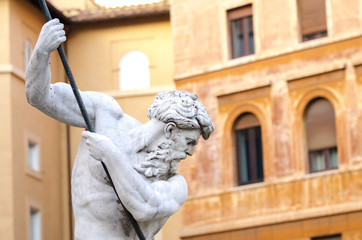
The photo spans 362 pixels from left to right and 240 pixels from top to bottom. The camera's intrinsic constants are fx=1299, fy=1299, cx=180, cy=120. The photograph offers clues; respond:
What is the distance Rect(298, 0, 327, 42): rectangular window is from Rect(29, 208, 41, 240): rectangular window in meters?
9.10

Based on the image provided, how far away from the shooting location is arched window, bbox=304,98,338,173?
32594mm

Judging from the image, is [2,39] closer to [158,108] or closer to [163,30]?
[163,30]

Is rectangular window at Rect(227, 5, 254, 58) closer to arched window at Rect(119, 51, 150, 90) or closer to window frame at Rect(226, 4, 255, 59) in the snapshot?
window frame at Rect(226, 4, 255, 59)

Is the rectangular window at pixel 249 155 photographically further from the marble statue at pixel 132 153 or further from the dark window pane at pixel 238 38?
the marble statue at pixel 132 153

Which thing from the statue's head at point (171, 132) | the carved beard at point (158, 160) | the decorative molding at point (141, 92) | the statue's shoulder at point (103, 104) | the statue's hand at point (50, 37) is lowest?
the carved beard at point (158, 160)

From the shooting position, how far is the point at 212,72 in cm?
3538

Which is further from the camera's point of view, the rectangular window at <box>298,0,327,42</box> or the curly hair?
the rectangular window at <box>298,0,327,42</box>

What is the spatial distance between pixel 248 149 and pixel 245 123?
70cm

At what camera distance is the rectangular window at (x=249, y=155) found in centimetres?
3375

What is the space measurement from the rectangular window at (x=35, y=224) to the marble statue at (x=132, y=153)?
30.6 m

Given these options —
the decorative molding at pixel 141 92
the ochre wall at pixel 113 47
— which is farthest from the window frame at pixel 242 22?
the ochre wall at pixel 113 47

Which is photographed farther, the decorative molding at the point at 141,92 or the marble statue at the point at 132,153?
the decorative molding at the point at 141,92

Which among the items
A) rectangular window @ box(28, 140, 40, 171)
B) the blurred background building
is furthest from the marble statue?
rectangular window @ box(28, 140, 40, 171)

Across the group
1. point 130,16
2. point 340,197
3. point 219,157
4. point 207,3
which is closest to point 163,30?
point 130,16
